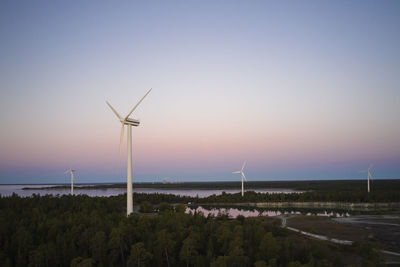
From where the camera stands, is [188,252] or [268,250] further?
[188,252]

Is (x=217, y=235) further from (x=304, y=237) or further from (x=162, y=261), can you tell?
(x=304, y=237)

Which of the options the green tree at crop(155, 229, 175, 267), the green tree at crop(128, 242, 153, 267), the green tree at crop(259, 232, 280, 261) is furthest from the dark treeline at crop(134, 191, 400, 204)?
the green tree at crop(128, 242, 153, 267)

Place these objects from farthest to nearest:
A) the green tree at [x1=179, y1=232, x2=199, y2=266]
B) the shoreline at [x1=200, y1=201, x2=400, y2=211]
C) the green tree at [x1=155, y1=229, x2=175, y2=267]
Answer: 1. the shoreline at [x1=200, y1=201, x2=400, y2=211]
2. the green tree at [x1=155, y1=229, x2=175, y2=267]
3. the green tree at [x1=179, y1=232, x2=199, y2=266]

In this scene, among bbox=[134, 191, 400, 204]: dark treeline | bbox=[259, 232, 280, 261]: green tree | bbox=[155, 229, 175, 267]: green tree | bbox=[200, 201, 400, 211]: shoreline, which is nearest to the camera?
bbox=[259, 232, 280, 261]: green tree

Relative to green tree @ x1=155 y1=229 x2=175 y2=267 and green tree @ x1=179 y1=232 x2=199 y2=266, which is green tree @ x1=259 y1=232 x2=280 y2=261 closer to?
green tree @ x1=179 y1=232 x2=199 y2=266

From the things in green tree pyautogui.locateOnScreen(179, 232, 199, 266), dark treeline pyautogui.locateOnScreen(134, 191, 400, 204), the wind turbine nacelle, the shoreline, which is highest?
the wind turbine nacelle

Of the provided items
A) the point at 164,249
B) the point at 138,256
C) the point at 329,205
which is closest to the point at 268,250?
the point at 164,249

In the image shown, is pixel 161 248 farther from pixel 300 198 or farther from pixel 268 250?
pixel 300 198

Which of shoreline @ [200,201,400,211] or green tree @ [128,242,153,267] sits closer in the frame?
green tree @ [128,242,153,267]

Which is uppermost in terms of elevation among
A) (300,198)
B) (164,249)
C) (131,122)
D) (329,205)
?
(131,122)

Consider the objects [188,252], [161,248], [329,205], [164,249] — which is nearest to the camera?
[188,252]

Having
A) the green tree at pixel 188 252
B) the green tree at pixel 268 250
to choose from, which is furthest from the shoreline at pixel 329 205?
the green tree at pixel 188 252
